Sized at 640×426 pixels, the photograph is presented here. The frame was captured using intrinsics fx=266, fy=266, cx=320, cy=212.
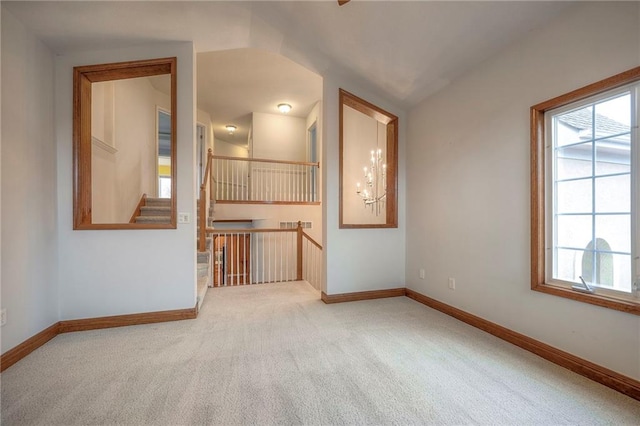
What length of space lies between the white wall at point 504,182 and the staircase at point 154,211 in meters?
4.18

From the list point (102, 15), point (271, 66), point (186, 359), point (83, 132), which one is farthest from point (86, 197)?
point (271, 66)

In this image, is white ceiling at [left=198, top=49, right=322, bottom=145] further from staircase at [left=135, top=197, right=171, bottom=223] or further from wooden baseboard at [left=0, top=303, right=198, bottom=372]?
wooden baseboard at [left=0, top=303, right=198, bottom=372]

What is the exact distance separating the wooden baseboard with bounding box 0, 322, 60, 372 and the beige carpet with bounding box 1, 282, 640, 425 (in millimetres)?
64

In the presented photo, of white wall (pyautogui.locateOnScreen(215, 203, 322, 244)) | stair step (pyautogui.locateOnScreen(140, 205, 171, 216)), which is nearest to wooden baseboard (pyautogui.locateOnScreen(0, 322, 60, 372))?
stair step (pyautogui.locateOnScreen(140, 205, 171, 216))

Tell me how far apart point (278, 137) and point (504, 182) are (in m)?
5.35

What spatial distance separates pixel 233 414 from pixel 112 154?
4.08m

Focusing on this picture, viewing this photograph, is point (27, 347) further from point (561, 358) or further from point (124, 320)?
point (561, 358)

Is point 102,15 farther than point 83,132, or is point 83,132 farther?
point 83,132

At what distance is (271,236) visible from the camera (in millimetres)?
4941

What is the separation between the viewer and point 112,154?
154 inches

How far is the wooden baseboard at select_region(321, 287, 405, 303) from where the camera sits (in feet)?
10.9

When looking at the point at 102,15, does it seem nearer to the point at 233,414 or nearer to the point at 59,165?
the point at 59,165

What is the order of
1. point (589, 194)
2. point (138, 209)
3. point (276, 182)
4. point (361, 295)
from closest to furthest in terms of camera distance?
point (589, 194) < point (361, 295) < point (138, 209) < point (276, 182)

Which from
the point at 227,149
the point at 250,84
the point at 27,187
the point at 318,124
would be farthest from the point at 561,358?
the point at 227,149
